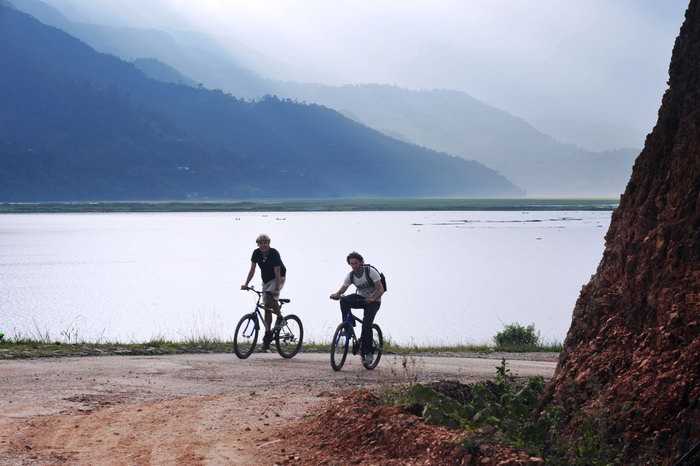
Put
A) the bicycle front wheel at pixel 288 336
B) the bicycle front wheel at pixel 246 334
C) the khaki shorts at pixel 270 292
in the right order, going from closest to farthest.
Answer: the khaki shorts at pixel 270 292 < the bicycle front wheel at pixel 246 334 < the bicycle front wheel at pixel 288 336

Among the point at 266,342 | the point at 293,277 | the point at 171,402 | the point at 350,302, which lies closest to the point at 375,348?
the point at 350,302

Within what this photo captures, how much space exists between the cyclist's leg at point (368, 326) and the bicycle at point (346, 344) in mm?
92

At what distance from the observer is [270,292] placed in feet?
58.9

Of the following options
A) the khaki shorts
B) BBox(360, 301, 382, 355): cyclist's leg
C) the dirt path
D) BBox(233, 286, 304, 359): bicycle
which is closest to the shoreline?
the dirt path

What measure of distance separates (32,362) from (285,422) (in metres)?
7.57

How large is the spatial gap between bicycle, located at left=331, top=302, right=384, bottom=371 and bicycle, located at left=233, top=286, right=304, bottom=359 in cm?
181

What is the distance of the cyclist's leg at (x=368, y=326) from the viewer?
52.5 feet

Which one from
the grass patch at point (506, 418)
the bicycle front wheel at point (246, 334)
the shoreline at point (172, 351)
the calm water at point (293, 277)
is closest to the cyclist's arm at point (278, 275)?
the bicycle front wheel at point (246, 334)

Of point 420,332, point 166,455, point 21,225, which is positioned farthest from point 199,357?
point 21,225

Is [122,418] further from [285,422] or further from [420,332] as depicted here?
[420,332]

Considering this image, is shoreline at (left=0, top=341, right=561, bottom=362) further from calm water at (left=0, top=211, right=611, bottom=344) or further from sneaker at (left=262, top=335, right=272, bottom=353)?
calm water at (left=0, top=211, right=611, bottom=344)

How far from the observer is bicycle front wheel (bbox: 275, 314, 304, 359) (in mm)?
18281

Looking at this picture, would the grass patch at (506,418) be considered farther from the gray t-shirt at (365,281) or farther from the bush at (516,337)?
the bush at (516,337)

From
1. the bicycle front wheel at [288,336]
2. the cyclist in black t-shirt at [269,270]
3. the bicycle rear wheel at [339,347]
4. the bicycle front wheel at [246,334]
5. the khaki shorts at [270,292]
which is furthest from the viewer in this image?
the bicycle front wheel at [288,336]
